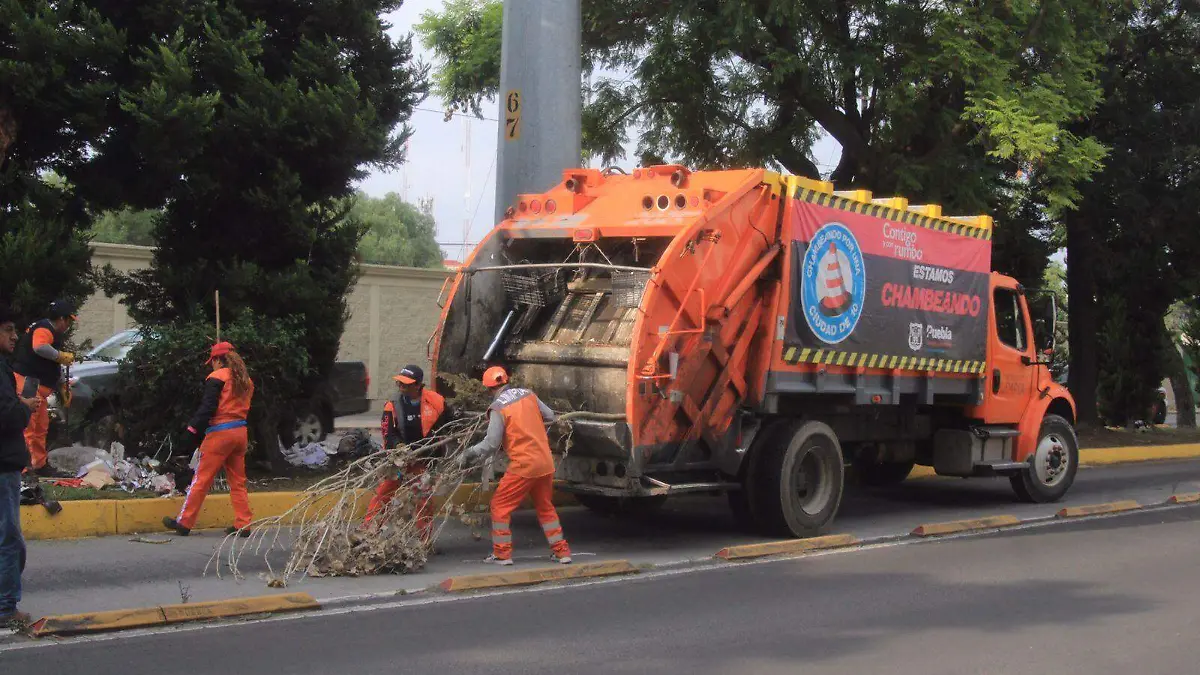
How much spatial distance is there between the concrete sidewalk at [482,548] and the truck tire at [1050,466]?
17cm

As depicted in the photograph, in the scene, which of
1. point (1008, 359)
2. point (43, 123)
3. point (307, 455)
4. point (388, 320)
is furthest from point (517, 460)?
point (388, 320)

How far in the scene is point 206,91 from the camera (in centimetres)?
1150

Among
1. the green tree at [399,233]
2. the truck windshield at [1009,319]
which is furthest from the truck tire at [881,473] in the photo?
the green tree at [399,233]

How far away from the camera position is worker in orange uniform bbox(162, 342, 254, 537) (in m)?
9.44

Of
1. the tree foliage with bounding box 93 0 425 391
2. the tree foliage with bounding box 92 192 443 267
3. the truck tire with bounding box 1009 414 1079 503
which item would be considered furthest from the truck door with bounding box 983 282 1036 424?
the tree foliage with bounding box 92 192 443 267

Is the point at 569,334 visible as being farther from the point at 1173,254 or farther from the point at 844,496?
the point at 1173,254

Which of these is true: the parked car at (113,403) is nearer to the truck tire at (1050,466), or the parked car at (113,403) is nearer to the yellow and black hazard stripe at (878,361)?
the yellow and black hazard stripe at (878,361)

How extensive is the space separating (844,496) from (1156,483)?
16.4 feet

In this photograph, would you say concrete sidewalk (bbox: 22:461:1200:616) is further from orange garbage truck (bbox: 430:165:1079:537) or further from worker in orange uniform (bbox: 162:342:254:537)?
orange garbage truck (bbox: 430:165:1079:537)

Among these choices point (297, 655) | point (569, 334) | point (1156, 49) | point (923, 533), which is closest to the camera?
point (297, 655)

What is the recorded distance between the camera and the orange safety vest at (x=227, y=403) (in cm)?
950

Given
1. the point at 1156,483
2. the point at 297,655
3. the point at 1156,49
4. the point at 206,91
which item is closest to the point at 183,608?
the point at 297,655

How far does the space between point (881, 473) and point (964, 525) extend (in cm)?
318

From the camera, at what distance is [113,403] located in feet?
39.7
